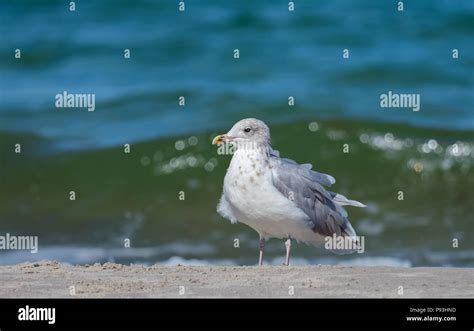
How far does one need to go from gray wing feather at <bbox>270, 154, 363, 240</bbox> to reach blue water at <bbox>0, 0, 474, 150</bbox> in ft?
23.8

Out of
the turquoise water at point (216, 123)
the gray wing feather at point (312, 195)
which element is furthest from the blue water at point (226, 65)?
the gray wing feather at point (312, 195)

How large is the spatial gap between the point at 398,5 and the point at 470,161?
593 cm

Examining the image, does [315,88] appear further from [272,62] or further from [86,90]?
[86,90]

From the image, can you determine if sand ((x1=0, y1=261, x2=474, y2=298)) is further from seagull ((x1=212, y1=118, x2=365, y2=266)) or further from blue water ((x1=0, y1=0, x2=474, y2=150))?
blue water ((x1=0, y1=0, x2=474, y2=150))

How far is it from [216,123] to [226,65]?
7.75 feet

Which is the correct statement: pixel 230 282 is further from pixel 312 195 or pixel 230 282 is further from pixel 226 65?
pixel 226 65

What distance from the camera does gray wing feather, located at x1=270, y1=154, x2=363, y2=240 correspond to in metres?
8.43

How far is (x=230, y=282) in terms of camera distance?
752 cm

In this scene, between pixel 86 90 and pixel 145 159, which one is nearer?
pixel 145 159

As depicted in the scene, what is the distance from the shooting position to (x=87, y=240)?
42.0 feet

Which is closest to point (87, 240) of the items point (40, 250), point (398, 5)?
point (40, 250)

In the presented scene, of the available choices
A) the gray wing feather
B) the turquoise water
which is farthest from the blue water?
the gray wing feather

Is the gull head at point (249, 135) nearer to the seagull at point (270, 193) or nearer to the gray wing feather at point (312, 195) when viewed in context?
the seagull at point (270, 193)

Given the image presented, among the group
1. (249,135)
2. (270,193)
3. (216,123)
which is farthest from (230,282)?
(216,123)
